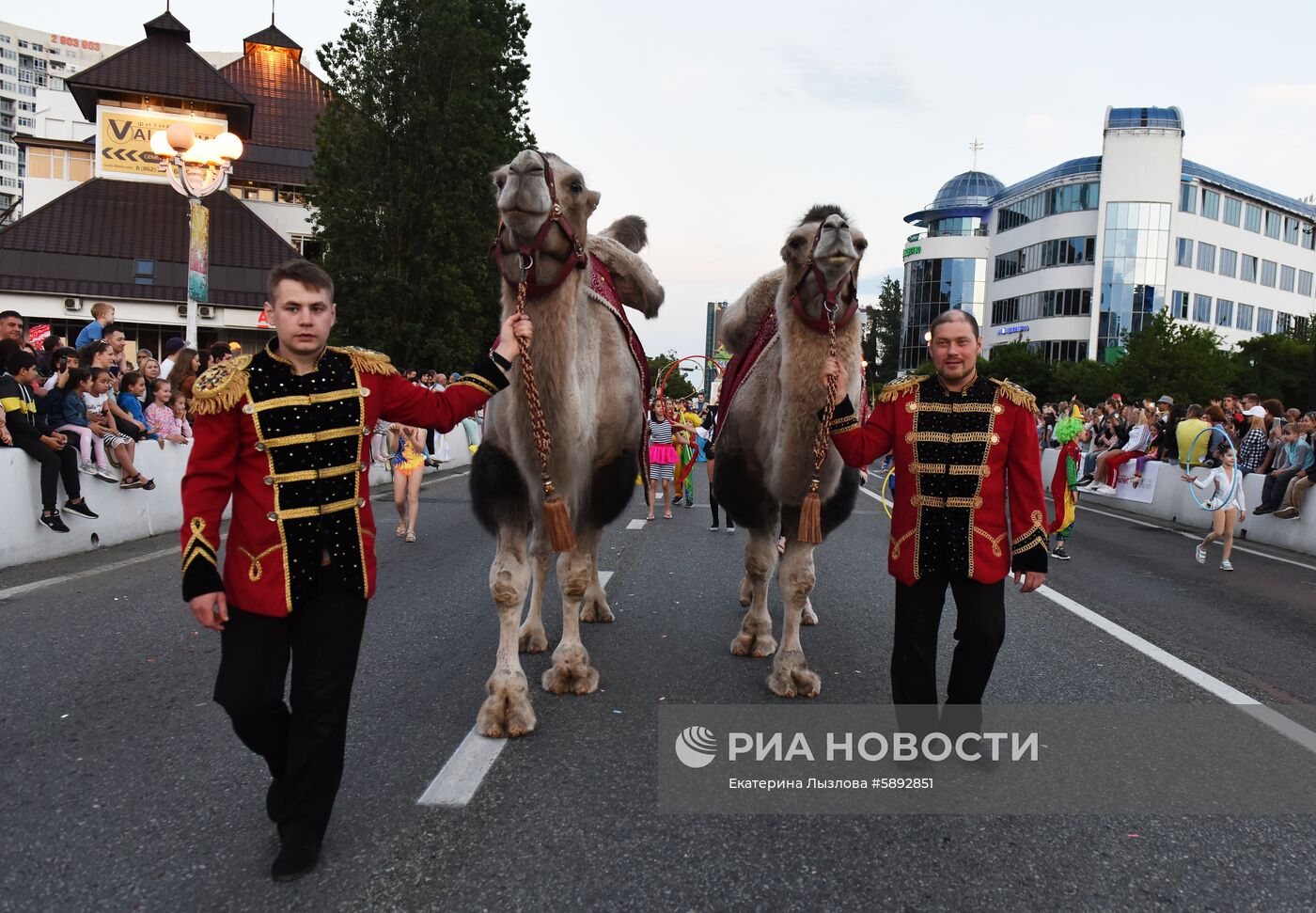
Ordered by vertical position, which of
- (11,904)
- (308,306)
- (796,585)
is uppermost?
(308,306)

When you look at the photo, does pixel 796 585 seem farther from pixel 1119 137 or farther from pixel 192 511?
pixel 1119 137

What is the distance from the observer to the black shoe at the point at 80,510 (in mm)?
8602

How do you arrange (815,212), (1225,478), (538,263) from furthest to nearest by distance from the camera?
(1225,478)
(815,212)
(538,263)

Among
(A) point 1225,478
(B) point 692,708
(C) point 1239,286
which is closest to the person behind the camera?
(B) point 692,708

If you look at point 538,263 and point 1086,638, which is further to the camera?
point 1086,638

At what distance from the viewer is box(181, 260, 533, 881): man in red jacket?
2807 millimetres

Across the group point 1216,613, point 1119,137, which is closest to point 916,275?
point 1119,137

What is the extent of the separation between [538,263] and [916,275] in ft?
259

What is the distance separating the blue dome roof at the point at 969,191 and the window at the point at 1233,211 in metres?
16.9

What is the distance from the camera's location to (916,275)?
78125 mm

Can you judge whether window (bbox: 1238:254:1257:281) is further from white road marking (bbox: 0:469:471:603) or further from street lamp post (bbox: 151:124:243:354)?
white road marking (bbox: 0:469:471:603)

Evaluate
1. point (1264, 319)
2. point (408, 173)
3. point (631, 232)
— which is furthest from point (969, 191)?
point (631, 232)

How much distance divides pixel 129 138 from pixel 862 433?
Result: 142ft
